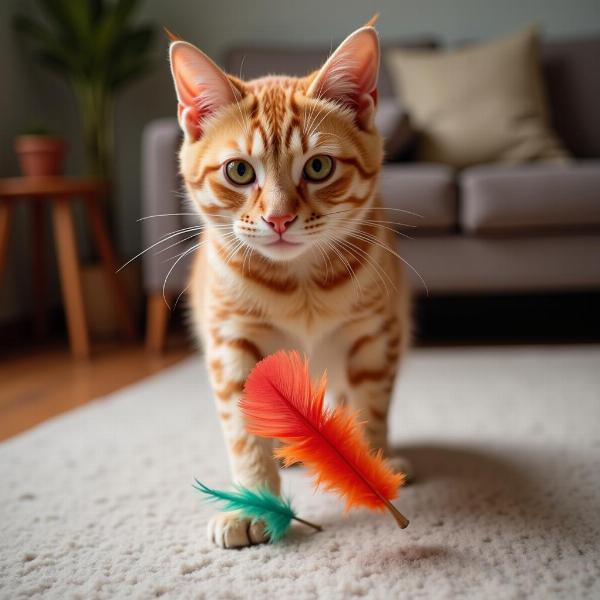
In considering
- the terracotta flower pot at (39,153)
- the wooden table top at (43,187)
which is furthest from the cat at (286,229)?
the terracotta flower pot at (39,153)

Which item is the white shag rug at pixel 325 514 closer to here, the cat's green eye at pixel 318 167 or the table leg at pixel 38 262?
the cat's green eye at pixel 318 167

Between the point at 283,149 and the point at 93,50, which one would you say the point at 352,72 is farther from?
the point at 93,50

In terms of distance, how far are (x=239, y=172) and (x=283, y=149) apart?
78mm

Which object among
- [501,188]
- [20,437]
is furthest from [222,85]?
[501,188]

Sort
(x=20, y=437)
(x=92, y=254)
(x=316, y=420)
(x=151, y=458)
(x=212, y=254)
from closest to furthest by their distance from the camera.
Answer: (x=316, y=420) → (x=212, y=254) → (x=151, y=458) → (x=20, y=437) → (x=92, y=254)

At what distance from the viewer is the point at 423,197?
229cm

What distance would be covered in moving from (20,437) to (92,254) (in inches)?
74.5

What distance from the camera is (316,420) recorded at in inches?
36.1

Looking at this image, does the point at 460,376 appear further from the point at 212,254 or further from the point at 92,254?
the point at 92,254

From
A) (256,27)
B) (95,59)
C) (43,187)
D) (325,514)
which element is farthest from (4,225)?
(325,514)

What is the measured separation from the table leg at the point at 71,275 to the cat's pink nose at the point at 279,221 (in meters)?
1.80

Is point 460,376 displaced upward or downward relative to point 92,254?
downward

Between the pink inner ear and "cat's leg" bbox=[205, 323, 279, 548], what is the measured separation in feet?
1.34

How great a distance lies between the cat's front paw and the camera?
942 mm
